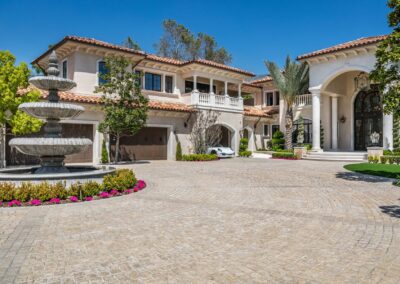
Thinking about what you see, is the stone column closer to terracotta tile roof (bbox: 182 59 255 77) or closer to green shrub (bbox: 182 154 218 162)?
terracotta tile roof (bbox: 182 59 255 77)

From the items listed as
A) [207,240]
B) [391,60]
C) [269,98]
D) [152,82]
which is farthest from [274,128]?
[207,240]

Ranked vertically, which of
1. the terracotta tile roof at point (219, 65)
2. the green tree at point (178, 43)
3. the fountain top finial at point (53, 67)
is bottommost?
the fountain top finial at point (53, 67)

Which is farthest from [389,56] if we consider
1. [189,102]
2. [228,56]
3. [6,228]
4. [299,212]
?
[228,56]

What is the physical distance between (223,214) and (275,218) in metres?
1.14

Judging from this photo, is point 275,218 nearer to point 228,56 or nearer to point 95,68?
point 95,68

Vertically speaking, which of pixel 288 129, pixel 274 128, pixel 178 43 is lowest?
pixel 288 129

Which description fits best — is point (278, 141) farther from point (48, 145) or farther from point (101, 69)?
point (48, 145)

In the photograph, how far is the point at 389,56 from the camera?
35.3 ft

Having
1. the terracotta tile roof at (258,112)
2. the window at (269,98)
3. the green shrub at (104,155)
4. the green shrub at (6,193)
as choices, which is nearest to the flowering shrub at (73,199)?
the green shrub at (6,193)

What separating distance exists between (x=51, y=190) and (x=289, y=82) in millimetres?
23663

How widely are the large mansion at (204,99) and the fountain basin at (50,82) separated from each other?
8.46 meters

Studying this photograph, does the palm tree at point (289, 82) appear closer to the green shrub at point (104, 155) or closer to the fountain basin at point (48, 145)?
the green shrub at point (104, 155)

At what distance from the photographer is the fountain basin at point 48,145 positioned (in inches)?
383

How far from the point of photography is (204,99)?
26297 mm
